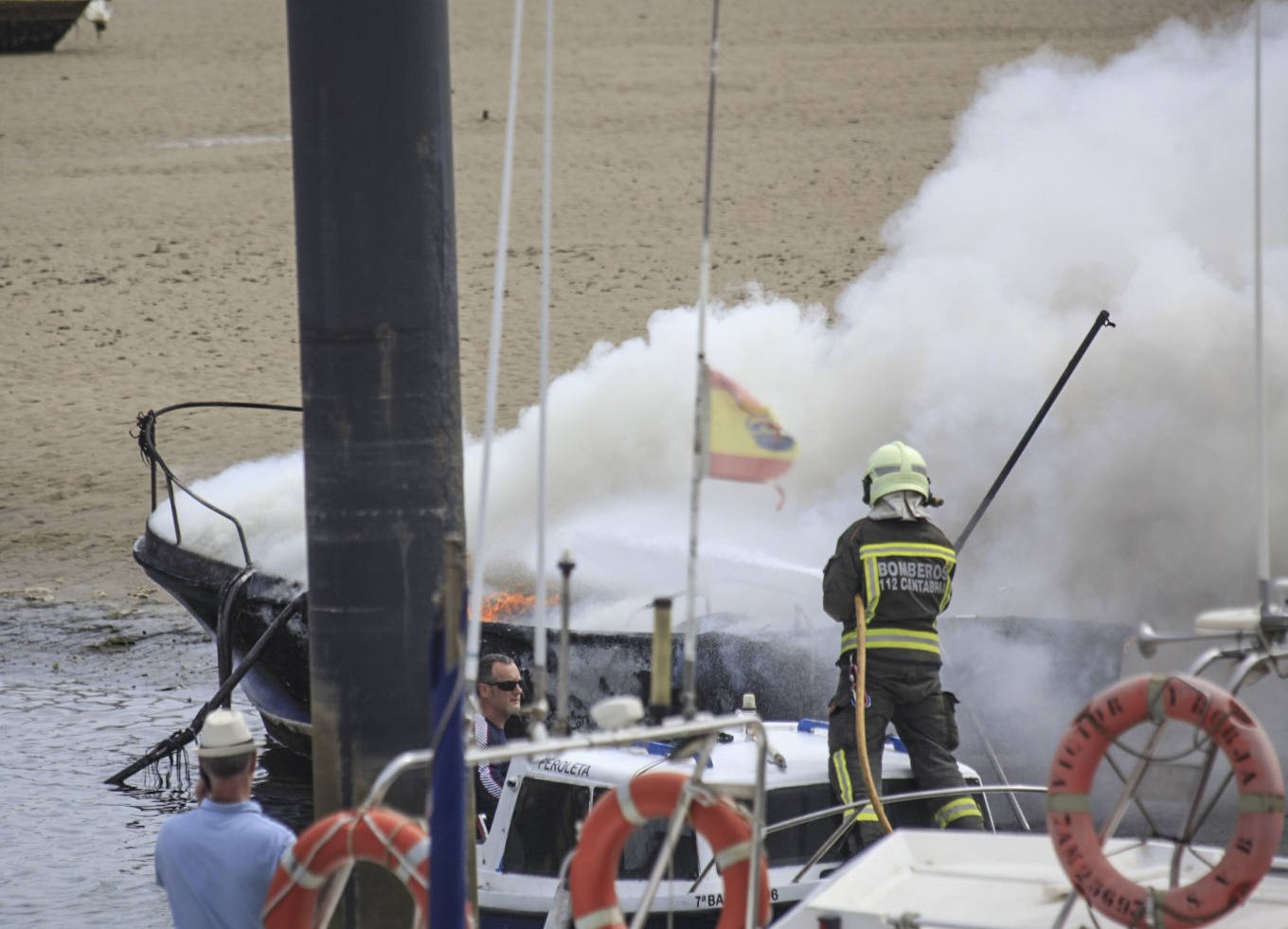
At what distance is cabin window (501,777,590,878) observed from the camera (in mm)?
7090

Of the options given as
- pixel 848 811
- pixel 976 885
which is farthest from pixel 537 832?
pixel 976 885

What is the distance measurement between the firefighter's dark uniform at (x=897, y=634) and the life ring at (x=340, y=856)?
2.60m

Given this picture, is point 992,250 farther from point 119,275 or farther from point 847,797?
point 119,275

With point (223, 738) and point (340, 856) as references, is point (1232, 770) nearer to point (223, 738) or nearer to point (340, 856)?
point (340, 856)

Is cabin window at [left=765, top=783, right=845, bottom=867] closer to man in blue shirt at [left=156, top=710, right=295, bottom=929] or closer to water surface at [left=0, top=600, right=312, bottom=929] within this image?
man in blue shirt at [left=156, top=710, right=295, bottom=929]

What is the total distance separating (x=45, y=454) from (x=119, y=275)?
14.5ft

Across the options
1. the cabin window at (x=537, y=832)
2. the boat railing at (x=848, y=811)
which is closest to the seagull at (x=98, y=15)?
the cabin window at (x=537, y=832)

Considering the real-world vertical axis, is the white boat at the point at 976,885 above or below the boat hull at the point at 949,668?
above

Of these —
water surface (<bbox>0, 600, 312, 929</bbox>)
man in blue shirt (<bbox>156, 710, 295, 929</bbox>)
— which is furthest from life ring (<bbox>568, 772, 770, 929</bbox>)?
water surface (<bbox>0, 600, 312, 929</bbox>)

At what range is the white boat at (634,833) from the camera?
6828mm

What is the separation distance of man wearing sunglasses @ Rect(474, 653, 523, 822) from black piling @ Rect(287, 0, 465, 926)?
3.72 ft

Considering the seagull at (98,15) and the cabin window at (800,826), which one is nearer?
the cabin window at (800,826)

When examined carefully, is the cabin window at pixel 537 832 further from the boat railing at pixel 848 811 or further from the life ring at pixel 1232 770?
the life ring at pixel 1232 770

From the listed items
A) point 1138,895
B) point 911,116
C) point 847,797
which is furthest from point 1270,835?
point 911,116
